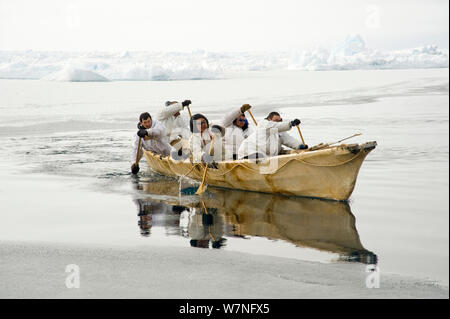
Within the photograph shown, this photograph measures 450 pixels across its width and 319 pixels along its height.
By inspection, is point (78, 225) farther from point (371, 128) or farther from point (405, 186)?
point (371, 128)

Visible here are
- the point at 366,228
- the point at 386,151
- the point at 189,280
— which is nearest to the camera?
the point at 189,280

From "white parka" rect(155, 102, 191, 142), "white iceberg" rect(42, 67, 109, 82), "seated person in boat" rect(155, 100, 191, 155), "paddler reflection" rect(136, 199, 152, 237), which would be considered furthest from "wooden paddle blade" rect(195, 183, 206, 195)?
"white iceberg" rect(42, 67, 109, 82)

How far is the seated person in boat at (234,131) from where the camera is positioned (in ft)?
32.1

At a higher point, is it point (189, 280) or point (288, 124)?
point (288, 124)

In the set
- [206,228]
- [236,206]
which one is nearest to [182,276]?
[206,228]

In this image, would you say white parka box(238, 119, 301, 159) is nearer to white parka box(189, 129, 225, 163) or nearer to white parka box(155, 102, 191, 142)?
white parka box(189, 129, 225, 163)

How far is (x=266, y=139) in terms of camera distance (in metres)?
9.45

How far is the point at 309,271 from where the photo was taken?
565 centimetres

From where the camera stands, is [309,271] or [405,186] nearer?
[309,271]

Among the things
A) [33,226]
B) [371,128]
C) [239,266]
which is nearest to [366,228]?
[239,266]

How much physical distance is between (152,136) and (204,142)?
193 centimetres

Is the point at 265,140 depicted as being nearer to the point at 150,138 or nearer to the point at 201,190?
the point at 201,190
